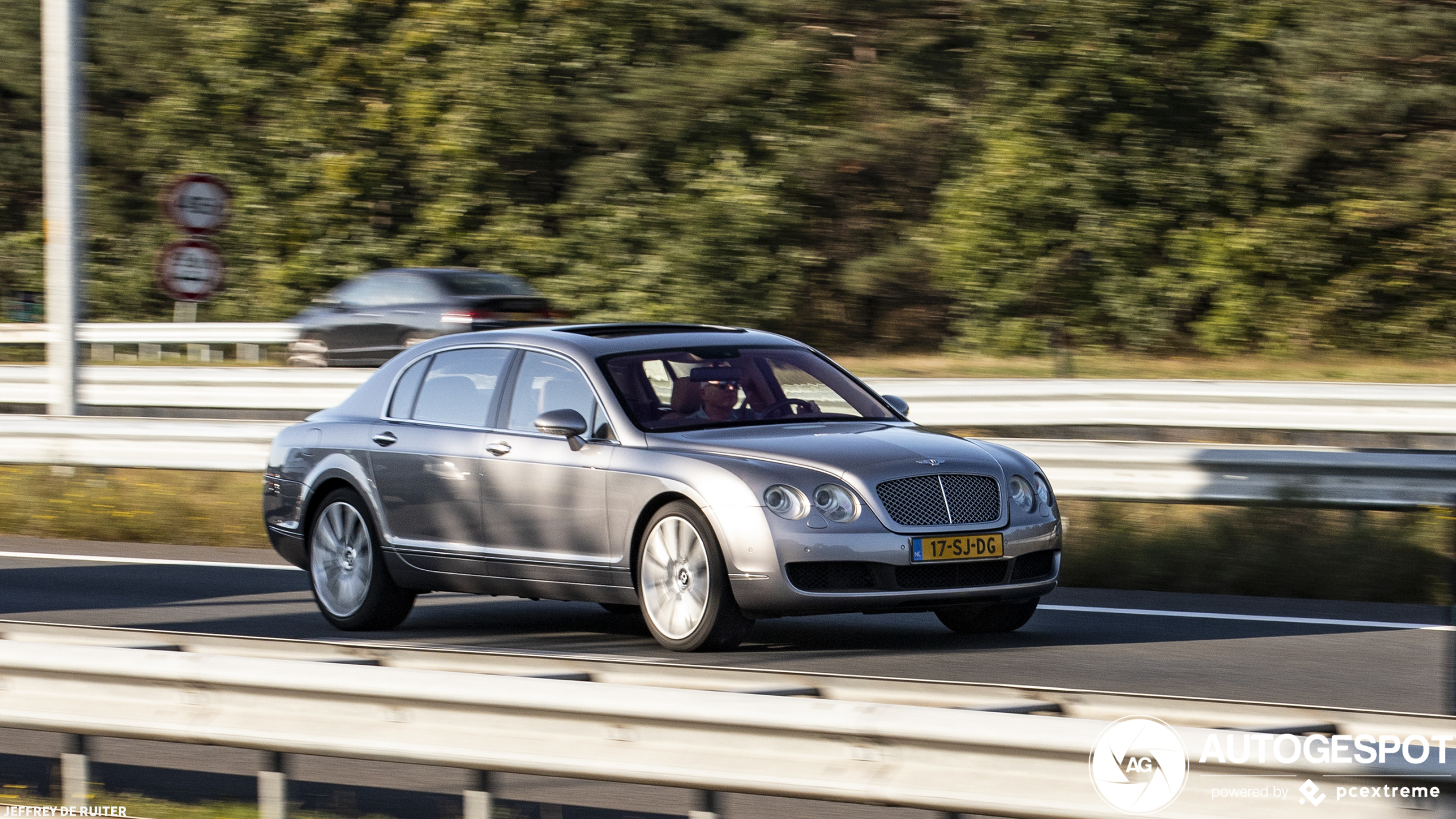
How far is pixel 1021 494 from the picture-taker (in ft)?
27.9

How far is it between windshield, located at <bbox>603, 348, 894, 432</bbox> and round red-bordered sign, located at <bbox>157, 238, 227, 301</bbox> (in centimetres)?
844

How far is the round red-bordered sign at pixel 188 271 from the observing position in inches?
651

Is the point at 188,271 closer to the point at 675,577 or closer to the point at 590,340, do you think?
the point at 590,340

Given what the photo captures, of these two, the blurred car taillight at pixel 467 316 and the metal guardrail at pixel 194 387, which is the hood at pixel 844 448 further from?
the blurred car taillight at pixel 467 316

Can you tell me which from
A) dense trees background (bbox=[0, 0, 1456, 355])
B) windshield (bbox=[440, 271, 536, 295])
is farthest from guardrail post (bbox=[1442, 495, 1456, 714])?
dense trees background (bbox=[0, 0, 1456, 355])

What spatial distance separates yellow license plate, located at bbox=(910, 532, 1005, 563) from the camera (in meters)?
8.05

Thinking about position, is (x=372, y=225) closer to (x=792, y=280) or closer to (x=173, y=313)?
(x=173, y=313)

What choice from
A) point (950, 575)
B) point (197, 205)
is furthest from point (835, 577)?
point (197, 205)

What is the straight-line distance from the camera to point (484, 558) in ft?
30.0

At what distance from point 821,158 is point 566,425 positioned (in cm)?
2474

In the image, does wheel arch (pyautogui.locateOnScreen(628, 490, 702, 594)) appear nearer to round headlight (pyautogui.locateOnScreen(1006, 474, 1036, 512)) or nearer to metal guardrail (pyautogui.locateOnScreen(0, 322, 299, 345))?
round headlight (pyautogui.locateOnScreen(1006, 474, 1036, 512))

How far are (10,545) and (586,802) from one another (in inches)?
361

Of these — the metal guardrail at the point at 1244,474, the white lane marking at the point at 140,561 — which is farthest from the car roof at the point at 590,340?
the metal guardrail at the point at 1244,474

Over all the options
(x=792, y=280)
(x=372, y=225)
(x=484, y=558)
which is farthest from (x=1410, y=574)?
(x=372, y=225)
